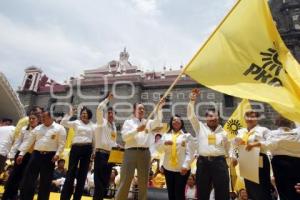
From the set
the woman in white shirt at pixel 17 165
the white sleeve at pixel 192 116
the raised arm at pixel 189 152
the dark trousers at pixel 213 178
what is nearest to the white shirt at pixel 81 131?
the woman in white shirt at pixel 17 165

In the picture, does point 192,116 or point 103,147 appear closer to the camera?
point 192,116

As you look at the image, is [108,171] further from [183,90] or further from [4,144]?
[183,90]

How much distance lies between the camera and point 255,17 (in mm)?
4699

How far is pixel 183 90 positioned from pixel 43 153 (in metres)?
20.5

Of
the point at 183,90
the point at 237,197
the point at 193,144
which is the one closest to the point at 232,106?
the point at 183,90

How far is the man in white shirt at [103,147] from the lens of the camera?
5904 mm

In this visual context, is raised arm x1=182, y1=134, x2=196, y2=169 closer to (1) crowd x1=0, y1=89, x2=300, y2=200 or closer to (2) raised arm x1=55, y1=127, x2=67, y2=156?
(1) crowd x1=0, y1=89, x2=300, y2=200

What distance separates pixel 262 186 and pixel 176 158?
148 cm

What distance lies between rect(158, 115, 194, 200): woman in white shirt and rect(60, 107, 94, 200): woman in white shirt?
1.54 meters

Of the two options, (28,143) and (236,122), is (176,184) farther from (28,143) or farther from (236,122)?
(236,122)

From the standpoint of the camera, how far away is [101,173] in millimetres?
6008

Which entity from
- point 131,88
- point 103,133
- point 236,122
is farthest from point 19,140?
point 131,88

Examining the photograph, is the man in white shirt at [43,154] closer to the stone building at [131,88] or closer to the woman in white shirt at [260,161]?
the woman in white shirt at [260,161]

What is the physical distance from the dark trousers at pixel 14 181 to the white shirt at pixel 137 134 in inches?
90.8
